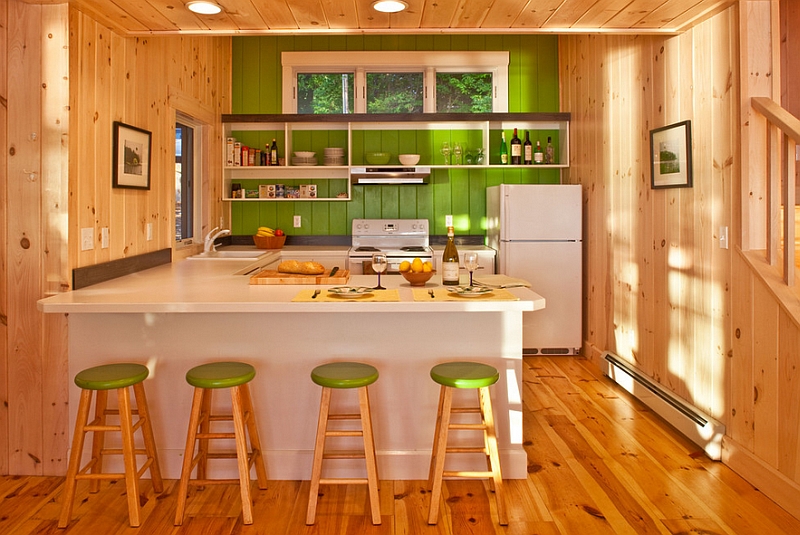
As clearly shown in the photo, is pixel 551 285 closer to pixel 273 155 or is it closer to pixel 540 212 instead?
pixel 540 212

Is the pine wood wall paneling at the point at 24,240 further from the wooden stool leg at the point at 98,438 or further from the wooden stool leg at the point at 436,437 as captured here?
the wooden stool leg at the point at 436,437

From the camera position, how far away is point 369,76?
238 inches

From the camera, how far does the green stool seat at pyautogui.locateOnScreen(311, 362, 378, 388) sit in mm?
2508

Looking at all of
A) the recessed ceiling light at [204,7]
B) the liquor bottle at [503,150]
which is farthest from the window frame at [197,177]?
the liquor bottle at [503,150]

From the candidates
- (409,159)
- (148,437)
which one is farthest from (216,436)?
(409,159)

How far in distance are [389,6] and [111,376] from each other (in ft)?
6.20

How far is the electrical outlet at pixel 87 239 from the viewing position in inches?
121

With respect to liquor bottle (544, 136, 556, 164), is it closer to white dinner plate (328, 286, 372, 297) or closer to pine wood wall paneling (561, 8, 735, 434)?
pine wood wall paneling (561, 8, 735, 434)

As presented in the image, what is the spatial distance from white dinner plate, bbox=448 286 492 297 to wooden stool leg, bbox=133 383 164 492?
1339 millimetres

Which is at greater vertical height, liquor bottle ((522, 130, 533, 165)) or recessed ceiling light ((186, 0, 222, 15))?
recessed ceiling light ((186, 0, 222, 15))

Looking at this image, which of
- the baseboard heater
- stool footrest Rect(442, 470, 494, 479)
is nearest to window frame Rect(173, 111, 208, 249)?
the baseboard heater

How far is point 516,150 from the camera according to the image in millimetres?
5836

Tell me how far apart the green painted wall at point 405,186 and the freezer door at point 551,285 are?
85 cm

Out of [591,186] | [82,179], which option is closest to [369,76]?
[591,186]
